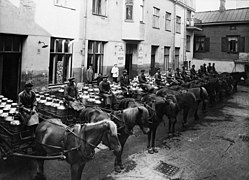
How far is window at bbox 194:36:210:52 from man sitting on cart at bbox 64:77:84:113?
27364 mm

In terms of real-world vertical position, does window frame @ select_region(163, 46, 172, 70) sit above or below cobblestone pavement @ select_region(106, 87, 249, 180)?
above

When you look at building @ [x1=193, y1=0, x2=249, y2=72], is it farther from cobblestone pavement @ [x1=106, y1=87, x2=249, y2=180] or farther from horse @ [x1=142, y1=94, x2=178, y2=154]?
horse @ [x1=142, y1=94, x2=178, y2=154]

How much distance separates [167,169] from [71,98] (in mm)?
3753

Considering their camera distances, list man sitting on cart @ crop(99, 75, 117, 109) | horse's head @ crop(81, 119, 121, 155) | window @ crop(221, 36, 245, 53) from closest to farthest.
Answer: horse's head @ crop(81, 119, 121, 155) < man sitting on cart @ crop(99, 75, 117, 109) < window @ crop(221, 36, 245, 53)

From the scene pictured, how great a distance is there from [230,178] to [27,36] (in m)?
9.78

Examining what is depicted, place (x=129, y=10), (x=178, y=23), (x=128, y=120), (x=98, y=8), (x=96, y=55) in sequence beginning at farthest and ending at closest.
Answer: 1. (x=178, y=23)
2. (x=129, y=10)
3. (x=96, y=55)
4. (x=98, y=8)
5. (x=128, y=120)

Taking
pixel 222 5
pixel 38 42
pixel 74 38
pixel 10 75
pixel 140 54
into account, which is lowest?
pixel 10 75

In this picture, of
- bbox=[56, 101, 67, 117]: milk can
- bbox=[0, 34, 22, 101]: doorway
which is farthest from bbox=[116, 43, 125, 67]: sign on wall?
bbox=[56, 101, 67, 117]: milk can

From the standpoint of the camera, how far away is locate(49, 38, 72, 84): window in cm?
1324

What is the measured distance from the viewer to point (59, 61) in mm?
13578

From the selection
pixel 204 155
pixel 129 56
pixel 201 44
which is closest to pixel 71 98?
pixel 204 155

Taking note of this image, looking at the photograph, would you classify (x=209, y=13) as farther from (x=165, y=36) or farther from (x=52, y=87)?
(x=52, y=87)

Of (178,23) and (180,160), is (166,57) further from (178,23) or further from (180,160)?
(180,160)

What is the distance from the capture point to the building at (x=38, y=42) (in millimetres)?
10906
